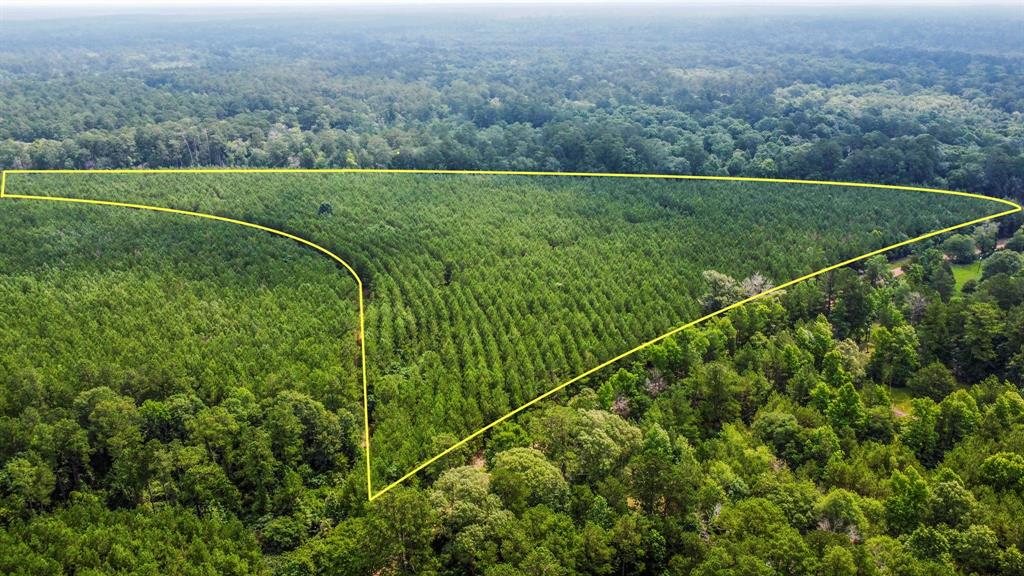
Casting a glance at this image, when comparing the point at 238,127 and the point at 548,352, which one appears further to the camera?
the point at 238,127

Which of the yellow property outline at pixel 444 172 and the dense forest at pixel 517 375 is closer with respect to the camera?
the dense forest at pixel 517 375

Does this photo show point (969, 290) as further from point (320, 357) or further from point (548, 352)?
point (320, 357)

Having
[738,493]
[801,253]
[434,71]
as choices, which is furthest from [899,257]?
→ [434,71]

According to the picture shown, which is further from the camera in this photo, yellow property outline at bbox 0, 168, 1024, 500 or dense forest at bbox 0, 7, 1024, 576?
yellow property outline at bbox 0, 168, 1024, 500

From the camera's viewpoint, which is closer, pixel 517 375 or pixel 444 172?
pixel 517 375

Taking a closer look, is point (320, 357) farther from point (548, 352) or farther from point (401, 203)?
point (401, 203)

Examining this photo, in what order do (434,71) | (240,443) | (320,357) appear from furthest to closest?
(434,71)
(320,357)
(240,443)

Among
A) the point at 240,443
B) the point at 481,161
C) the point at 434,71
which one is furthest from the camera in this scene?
the point at 434,71

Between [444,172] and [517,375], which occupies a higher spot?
[517,375]
